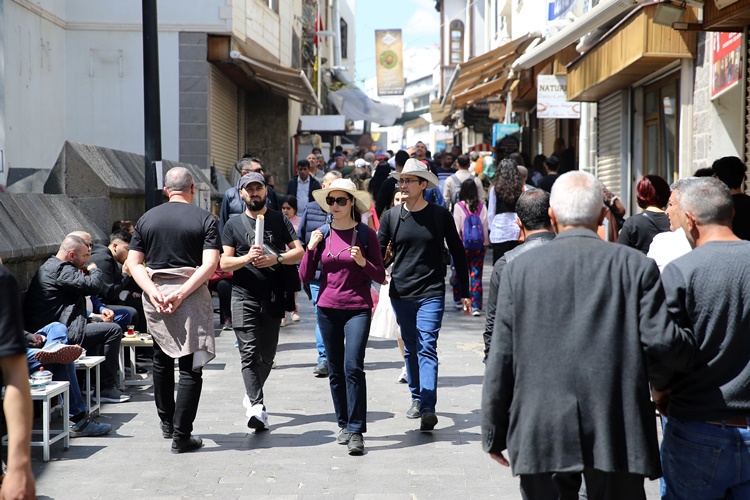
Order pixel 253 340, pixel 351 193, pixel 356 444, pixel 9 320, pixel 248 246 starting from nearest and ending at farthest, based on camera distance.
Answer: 1. pixel 9 320
2. pixel 356 444
3. pixel 351 193
4. pixel 253 340
5. pixel 248 246

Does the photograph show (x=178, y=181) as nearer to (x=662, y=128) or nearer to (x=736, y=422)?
(x=736, y=422)

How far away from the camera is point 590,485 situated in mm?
3676

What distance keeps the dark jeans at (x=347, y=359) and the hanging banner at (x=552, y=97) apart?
1195 centimetres

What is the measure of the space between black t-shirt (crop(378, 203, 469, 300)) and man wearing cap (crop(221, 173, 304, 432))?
738mm

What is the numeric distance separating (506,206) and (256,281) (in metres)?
5.22

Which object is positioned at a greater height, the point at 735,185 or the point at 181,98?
the point at 181,98

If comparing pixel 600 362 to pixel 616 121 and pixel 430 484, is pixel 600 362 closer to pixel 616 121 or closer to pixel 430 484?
pixel 430 484

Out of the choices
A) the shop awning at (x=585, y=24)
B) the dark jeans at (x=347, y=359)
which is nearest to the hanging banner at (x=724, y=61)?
the shop awning at (x=585, y=24)

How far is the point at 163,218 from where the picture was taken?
6.60 metres

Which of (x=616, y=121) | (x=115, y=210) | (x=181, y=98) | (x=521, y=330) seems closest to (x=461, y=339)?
(x=115, y=210)

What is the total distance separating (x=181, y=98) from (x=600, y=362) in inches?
659

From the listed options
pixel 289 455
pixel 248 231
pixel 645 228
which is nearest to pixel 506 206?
pixel 645 228

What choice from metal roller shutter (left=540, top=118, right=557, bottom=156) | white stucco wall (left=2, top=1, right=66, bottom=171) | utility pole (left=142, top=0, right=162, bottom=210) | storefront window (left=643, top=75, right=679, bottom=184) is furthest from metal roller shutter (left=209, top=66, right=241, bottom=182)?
utility pole (left=142, top=0, right=162, bottom=210)

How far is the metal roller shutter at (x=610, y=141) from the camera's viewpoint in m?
16.0
